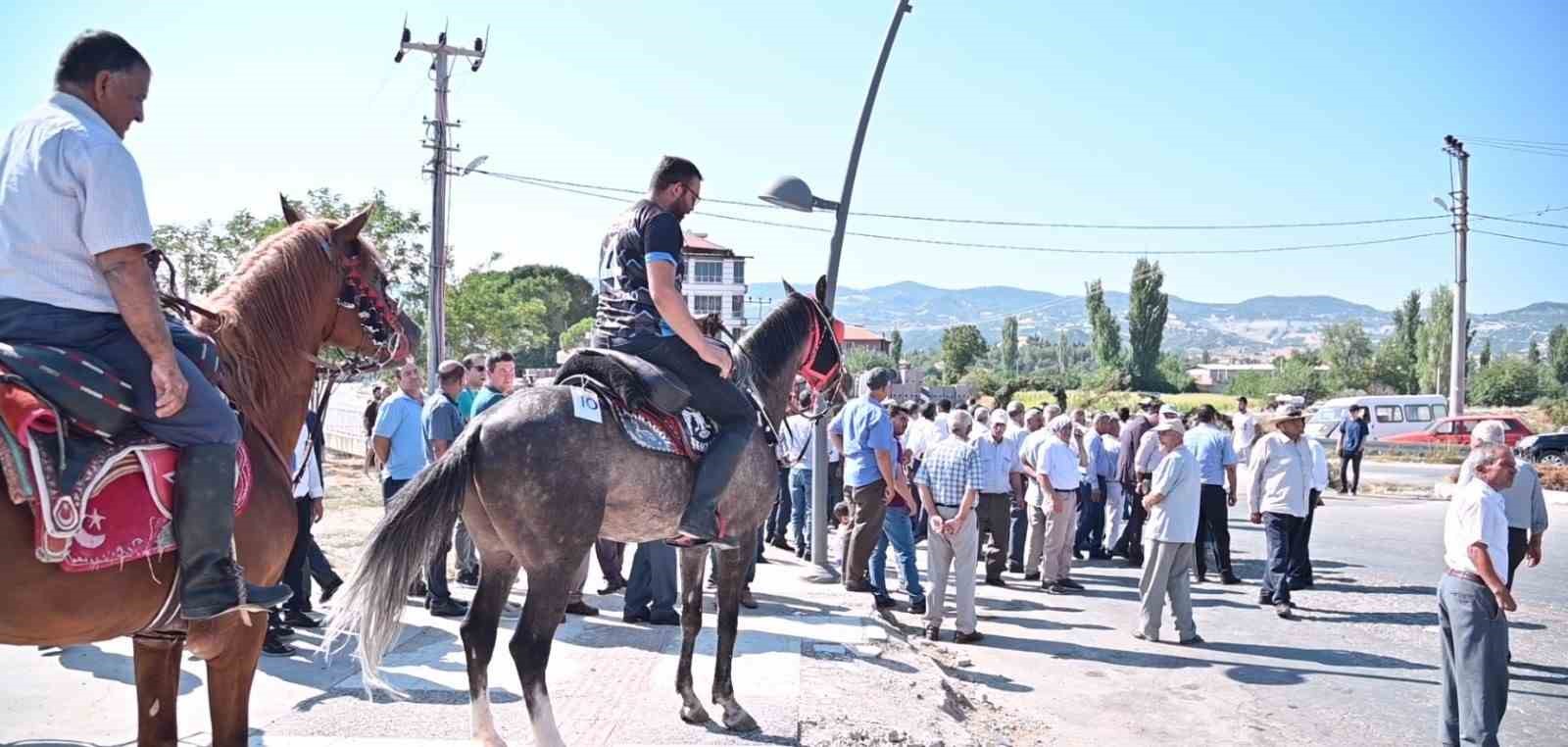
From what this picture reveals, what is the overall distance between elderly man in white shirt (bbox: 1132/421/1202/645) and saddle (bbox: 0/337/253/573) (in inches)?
325

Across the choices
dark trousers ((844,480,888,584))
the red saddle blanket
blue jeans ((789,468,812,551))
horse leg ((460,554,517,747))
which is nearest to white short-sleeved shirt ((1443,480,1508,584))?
dark trousers ((844,480,888,584))

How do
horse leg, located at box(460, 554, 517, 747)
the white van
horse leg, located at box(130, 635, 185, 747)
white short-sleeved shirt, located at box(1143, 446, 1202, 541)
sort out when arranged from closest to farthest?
horse leg, located at box(130, 635, 185, 747), horse leg, located at box(460, 554, 517, 747), white short-sleeved shirt, located at box(1143, 446, 1202, 541), the white van

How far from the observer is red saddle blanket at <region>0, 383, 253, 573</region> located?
2.91 m

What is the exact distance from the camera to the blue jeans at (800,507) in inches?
550

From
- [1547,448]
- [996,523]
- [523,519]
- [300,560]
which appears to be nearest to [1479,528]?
[523,519]

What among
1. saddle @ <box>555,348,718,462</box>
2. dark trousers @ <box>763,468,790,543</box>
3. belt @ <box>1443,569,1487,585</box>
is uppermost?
saddle @ <box>555,348,718,462</box>

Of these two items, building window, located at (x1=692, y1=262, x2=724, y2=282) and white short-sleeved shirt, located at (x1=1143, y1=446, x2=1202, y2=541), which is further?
building window, located at (x1=692, y1=262, x2=724, y2=282)

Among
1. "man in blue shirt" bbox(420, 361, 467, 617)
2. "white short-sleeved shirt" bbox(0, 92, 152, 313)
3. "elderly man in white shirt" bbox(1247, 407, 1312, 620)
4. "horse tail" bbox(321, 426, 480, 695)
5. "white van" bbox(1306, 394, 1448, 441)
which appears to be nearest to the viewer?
"white short-sleeved shirt" bbox(0, 92, 152, 313)

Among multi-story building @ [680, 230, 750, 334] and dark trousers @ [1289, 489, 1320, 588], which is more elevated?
multi-story building @ [680, 230, 750, 334]

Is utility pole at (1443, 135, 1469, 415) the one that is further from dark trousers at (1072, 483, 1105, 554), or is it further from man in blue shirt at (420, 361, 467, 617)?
man in blue shirt at (420, 361, 467, 617)

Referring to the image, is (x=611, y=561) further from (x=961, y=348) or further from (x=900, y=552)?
(x=961, y=348)

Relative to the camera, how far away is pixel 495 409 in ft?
16.8

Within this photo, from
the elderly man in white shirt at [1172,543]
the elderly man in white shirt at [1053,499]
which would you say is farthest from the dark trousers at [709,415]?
the elderly man in white shirt at [1053,499]

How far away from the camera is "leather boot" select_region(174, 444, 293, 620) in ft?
10.8
